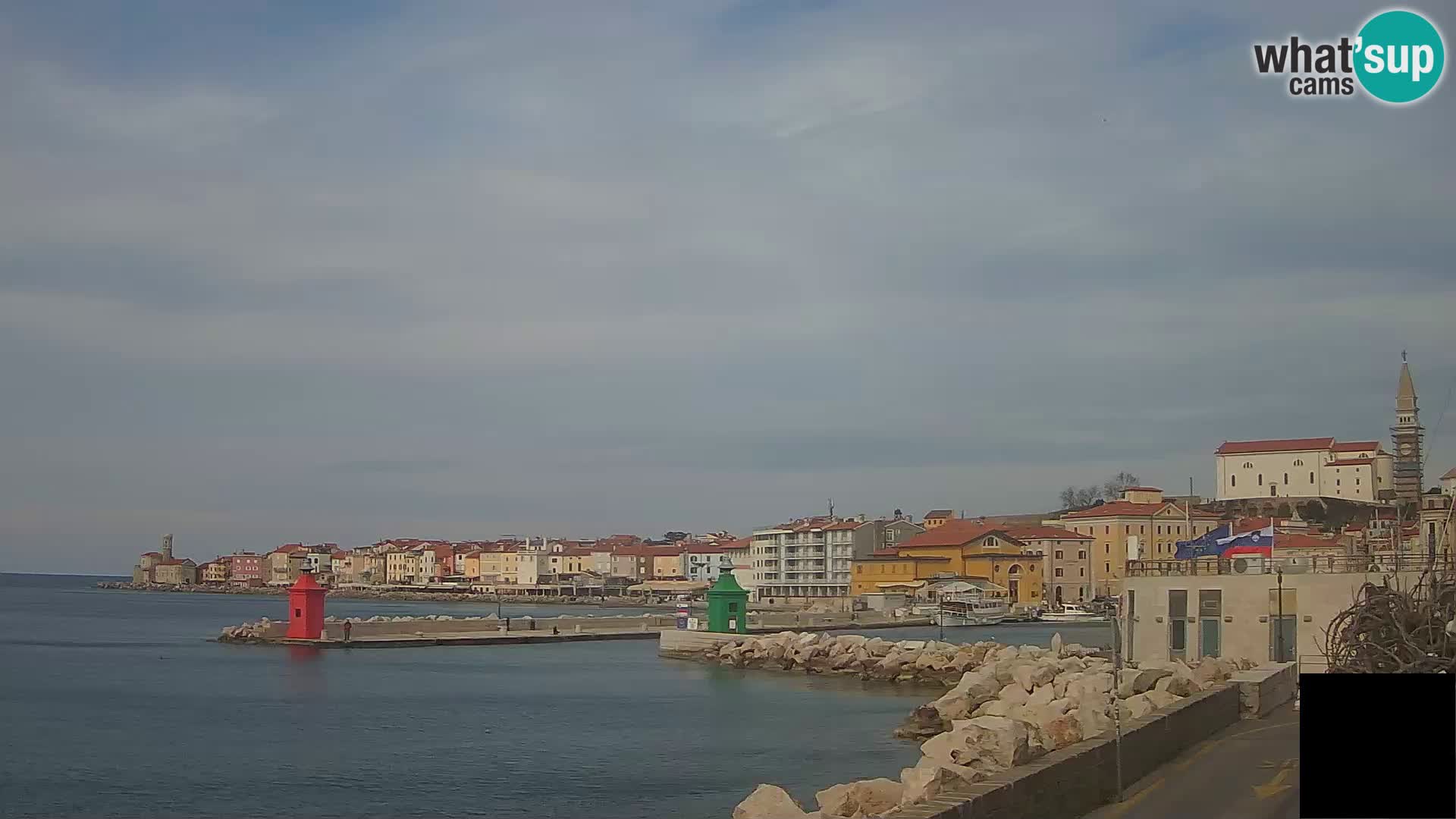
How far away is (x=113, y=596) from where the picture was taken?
19125cm

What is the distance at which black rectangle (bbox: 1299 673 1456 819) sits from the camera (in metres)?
6.25

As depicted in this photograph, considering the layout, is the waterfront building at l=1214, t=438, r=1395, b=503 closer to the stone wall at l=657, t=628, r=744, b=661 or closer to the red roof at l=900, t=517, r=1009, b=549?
the red roof at l=900, t=517, r=1009, b=549

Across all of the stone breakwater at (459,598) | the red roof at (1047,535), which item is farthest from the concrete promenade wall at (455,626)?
the stone breakwater at (459,598)

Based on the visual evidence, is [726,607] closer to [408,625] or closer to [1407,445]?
[408,625]

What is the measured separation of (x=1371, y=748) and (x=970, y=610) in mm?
90053

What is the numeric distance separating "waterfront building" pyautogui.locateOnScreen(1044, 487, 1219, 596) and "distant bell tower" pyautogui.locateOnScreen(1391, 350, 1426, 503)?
1710cm

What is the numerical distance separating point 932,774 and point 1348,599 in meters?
19.3

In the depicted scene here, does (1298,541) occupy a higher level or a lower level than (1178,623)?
higher

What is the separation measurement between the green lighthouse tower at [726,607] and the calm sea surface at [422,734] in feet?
10.4

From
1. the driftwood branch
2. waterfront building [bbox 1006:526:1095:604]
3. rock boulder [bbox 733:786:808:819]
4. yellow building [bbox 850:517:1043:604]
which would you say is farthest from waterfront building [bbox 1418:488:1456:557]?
Result: waterfront building [bbox 1006:526:1095:604]

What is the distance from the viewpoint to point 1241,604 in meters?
31.2

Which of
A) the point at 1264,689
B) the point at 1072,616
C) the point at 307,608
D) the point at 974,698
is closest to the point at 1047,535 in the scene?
the point at 1072,616

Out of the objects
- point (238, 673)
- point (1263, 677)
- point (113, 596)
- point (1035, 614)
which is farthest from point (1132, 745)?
point (113, 596)

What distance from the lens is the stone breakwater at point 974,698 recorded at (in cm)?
1499
